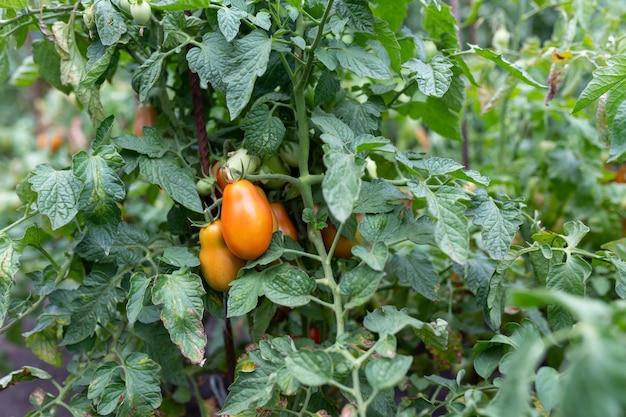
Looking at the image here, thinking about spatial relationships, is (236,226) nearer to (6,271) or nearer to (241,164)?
(241,164)

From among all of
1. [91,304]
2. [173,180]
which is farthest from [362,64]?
[91,304]

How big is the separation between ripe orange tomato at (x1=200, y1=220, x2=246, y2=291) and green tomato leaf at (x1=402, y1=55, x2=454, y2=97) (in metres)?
0.34

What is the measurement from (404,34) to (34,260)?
163 cm

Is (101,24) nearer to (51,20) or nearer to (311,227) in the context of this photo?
(51,20)

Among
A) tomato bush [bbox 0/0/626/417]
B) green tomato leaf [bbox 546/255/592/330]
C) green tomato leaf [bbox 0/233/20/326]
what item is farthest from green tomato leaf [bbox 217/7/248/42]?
green tomato leaf [bbox 546/255/592/330]

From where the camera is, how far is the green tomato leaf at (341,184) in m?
0.58

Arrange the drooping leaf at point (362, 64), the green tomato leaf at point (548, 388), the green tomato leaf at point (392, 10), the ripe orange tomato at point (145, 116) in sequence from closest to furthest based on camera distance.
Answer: the green tomato leaf at point (548, 388) < the drooping leaf at point (362, 64) < the green tomato leaf at point (392, 10) < the ripe orange tomato at point (145, 116)

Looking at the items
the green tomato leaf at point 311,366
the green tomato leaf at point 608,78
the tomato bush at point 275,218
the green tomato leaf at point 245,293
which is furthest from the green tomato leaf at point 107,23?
the green tomato leaf at point 608,78

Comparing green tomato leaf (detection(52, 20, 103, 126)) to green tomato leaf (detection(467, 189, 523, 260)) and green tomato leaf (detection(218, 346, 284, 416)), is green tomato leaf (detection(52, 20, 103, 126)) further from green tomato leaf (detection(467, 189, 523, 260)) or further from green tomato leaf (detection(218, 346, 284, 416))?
green tomato leaf (detection(467, 189, 523, 260))

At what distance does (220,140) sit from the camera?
0.93 meters

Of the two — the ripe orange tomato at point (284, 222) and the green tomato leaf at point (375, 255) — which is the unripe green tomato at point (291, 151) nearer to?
the ripe orange tomato at point (284, 222)

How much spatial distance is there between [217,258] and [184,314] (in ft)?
0.34

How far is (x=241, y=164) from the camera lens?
2.59 ft

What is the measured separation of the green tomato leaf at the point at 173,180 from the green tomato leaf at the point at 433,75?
343 mm
